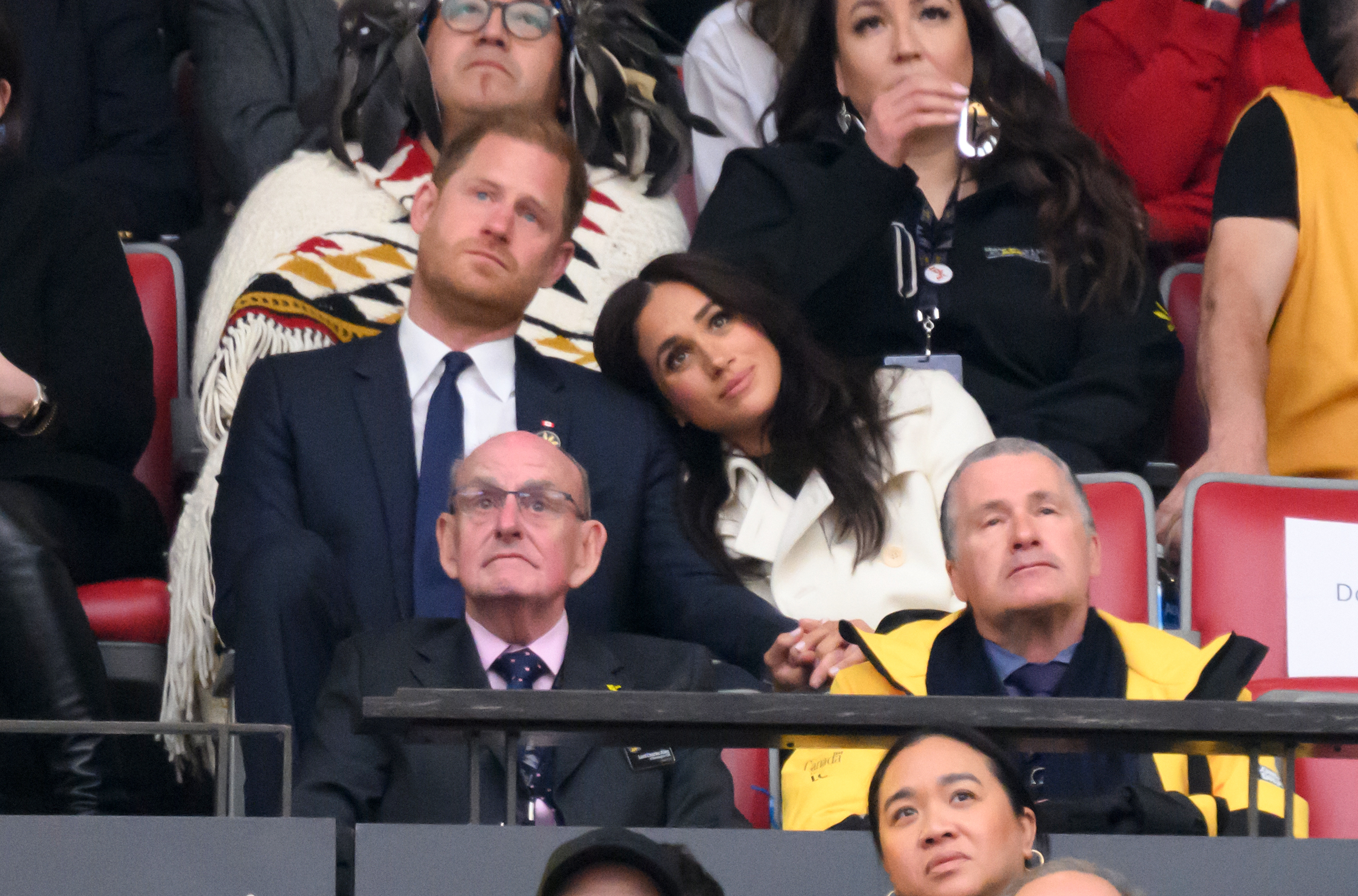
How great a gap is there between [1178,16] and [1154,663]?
1.95 metres

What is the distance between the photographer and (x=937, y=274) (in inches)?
149

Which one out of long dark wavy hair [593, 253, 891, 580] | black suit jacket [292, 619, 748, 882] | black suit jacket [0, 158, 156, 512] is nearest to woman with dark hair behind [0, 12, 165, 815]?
black suit jacket [0, 158, 156, 512]

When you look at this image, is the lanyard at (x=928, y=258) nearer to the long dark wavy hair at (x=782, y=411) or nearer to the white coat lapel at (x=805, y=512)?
the long dark wavy hair at (x=782, y=411)

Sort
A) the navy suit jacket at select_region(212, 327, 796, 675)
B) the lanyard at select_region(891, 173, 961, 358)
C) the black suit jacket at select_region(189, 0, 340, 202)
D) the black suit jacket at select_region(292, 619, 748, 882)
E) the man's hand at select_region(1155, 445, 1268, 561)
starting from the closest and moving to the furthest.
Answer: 1. the black suit jacket at select_region(292, 619, 748, 882)
2. the navy suit jacket at select_region(212, 327, 796, 675)
3. the man's hand at select_region(1155, 445, 1268, 561)
4. the lanyard at select_region(891, 173, 961, 358)
5. the black suit jacket at select_region(189, 0, 340, 202)

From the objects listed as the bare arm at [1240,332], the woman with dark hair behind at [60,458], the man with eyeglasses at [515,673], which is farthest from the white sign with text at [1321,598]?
the woman with dark hair behind at [60,458]

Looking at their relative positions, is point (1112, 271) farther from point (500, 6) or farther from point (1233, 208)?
point (500, 6)

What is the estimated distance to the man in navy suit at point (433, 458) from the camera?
292 centimetres

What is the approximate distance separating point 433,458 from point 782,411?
0.57m

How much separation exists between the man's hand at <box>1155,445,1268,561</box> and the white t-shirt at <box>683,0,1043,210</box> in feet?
3.24

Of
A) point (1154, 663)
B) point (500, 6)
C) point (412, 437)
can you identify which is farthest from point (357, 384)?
point (1154, 663)

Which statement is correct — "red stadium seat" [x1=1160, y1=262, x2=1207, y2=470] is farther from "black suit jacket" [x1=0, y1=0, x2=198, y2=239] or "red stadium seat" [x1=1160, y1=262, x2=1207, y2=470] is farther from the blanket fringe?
"black suit jacket" [x1=0, y1=0, x2=198, y2=239]

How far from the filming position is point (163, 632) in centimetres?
332

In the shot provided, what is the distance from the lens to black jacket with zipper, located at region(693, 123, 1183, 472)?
3.65 metres

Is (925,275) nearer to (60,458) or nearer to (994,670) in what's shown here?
(994,670)
